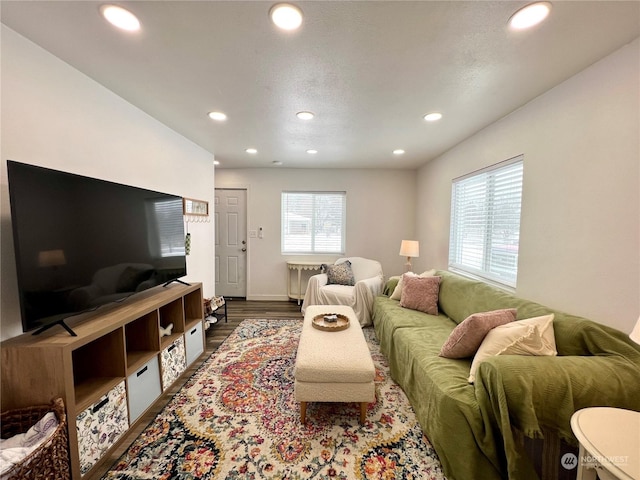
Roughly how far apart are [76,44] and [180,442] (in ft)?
7.77

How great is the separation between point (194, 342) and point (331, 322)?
1.33 metres

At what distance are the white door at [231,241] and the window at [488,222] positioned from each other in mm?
3368

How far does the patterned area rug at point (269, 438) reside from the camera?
139 centimetres

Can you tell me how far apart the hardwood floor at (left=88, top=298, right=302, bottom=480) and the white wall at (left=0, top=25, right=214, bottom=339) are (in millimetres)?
880

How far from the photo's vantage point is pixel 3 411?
4.09 ft

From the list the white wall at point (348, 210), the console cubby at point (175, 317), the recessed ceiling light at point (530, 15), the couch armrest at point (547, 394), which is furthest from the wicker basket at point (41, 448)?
the white wall at point (348, 210)

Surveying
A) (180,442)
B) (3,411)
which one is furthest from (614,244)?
(3,411)

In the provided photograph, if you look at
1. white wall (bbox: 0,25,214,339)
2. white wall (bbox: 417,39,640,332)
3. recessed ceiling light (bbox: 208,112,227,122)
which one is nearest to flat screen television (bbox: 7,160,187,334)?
white wall (bbox: 0,25,214,339)

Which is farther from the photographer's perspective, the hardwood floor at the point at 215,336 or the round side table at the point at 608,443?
the hardwood floor at the point at 215,336

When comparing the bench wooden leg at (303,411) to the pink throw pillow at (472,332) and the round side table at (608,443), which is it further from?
the round side table at (608,443)

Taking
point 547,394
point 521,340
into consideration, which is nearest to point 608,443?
point 547,394

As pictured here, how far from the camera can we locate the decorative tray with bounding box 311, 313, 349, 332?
2.16m

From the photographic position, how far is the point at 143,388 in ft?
5.71

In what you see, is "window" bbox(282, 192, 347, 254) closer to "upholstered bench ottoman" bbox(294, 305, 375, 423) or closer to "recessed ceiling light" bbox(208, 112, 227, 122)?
"recessed ceiling light" bbox(208, 112, 227, 122)
